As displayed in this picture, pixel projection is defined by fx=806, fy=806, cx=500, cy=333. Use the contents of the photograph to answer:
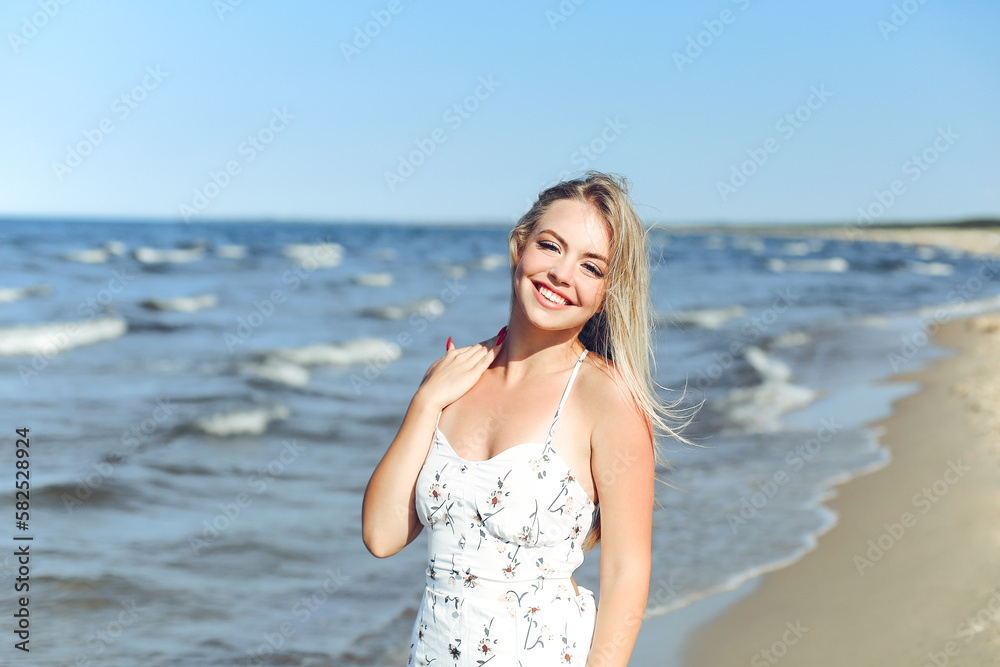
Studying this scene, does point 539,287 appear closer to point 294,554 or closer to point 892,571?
point 892,571

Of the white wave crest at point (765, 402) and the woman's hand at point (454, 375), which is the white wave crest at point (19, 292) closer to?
the white wave crest at point (765, 402)

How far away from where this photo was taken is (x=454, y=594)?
2.16m

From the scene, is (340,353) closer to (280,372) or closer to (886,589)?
(280,372)

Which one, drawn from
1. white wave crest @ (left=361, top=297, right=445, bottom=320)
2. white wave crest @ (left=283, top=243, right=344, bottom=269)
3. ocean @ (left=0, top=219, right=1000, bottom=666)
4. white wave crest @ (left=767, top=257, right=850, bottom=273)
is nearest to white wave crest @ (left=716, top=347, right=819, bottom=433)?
ocean @ (left=0, top=219, right=1000, bottom=666)

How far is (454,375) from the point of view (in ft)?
7.76

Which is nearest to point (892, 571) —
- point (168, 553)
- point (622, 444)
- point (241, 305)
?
point (622, 444)

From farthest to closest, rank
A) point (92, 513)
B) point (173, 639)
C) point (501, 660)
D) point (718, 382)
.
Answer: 1. point (718, 382)
2. point (92, 513)
3. point (173, 639)
4. point (501, 660)

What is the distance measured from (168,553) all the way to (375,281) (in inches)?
918

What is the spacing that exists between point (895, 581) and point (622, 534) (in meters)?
3.64

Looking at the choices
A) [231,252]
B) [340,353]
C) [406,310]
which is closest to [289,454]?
[340,353]

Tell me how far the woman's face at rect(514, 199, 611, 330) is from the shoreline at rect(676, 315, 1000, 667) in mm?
2849

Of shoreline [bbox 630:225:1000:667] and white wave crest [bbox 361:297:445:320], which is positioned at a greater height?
white wave crest [bbox 361:297:445:320]

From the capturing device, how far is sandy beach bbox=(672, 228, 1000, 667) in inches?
166

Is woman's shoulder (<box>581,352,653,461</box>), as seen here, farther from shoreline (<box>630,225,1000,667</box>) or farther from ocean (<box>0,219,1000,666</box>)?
shoreline (<box>630,225,1000,667</box>)
